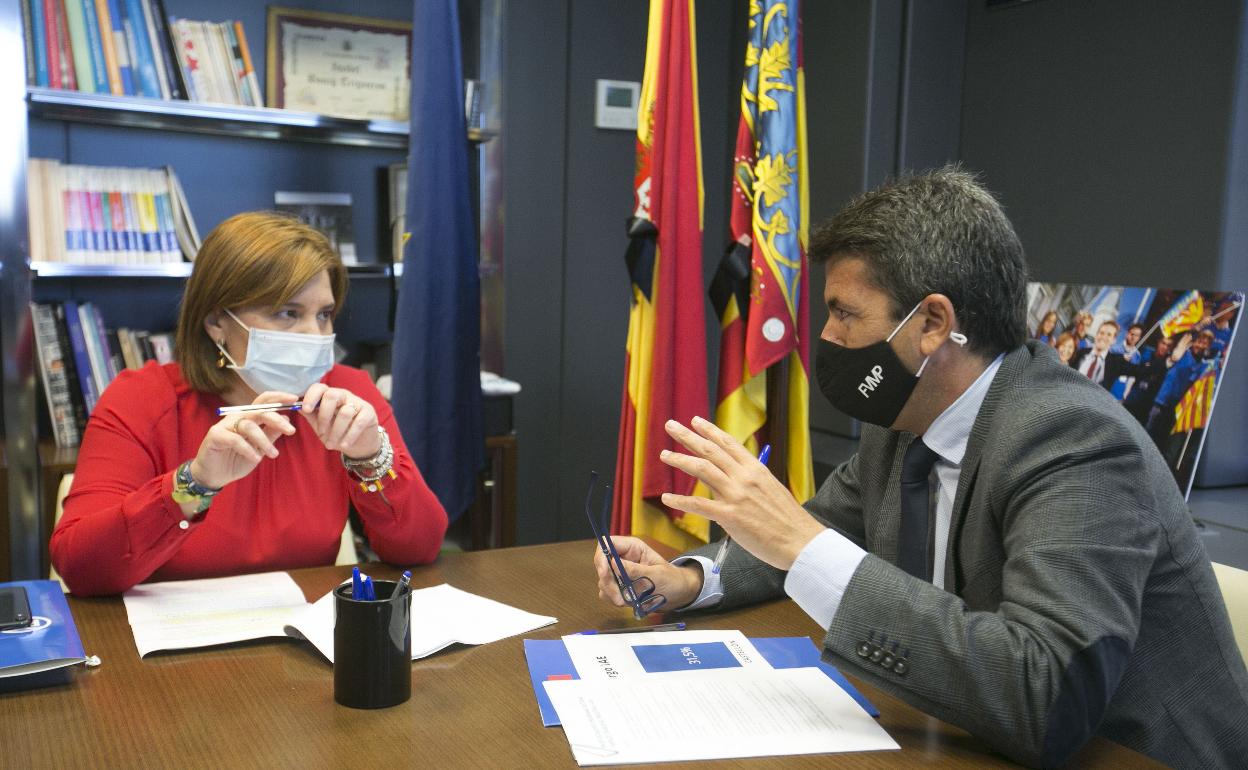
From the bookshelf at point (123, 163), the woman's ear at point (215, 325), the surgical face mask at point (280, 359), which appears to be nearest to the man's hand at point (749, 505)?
the surgical face mask at point (280, 359)

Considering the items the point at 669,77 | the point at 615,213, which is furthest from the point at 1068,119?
the point at 615,213

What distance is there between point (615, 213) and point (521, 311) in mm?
501

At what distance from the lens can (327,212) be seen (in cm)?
326

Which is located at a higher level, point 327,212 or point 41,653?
point 327,212

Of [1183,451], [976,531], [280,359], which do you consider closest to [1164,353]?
[1183,451]

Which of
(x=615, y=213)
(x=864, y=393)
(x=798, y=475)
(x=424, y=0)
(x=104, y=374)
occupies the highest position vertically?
(x=424, y=0)

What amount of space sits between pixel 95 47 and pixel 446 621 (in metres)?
2.20

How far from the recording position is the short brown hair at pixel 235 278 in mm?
1793

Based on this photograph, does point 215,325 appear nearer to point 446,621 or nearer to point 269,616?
point 269,616

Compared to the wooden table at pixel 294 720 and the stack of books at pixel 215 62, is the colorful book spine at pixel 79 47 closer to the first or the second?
Result: the stack of books at pixel 215 62

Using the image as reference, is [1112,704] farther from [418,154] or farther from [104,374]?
[104,374]

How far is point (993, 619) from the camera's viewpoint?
107 centimetres

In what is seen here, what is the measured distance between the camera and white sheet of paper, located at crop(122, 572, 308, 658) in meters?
1.27

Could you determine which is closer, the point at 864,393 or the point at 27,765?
the point at 27,765
